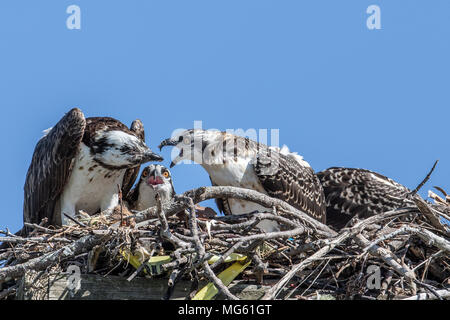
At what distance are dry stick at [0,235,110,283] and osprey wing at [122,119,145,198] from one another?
3.22m

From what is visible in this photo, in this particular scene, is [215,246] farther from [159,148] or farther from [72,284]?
[159,148]

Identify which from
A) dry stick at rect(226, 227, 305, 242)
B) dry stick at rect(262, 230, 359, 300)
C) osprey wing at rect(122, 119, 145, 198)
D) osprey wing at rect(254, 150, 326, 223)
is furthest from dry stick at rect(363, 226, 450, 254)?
osprey wing at rect(122, 119, 145, 198)

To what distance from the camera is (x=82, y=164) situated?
852cm

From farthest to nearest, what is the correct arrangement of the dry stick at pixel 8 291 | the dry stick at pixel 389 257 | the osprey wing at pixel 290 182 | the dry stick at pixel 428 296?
the osprey wing at pixel 290 182
the dry stick at pixel 8 291
the dry stick at pixel 389 257
the dry stick at pixel 428 296

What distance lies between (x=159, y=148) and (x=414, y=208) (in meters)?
3.17

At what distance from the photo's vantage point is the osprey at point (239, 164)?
28.2 feet

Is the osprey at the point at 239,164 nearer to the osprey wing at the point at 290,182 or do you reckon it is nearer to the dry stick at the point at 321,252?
the osprey wing at the point at 290,182

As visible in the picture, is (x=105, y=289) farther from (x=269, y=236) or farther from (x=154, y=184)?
(x=154, y=184)

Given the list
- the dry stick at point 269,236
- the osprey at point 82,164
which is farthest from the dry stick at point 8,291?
the osprey at point 82,164

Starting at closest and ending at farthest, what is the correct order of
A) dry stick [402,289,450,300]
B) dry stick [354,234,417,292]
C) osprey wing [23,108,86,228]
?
dry stick [402,289,450,300]
dry stick [354,234,417,292]
osprey wing [23,108,86,228]

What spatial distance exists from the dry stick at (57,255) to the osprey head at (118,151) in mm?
2560

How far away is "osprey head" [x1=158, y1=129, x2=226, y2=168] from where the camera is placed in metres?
8.60

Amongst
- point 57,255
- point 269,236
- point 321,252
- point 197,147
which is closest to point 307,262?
point 321,252

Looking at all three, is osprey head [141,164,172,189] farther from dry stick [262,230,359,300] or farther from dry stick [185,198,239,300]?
dry stick [262,230,359,300]
